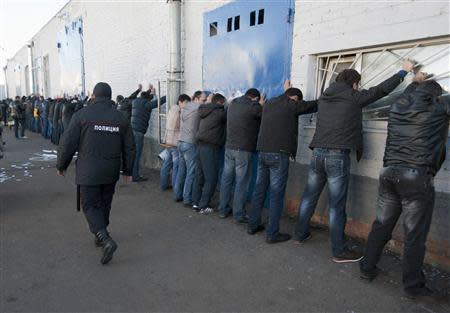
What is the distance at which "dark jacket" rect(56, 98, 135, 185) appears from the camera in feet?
13.1

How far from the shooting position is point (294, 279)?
144 inches

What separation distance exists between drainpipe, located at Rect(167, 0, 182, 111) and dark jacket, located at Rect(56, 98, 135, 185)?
3926 millimetres

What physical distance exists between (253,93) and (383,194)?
2226 millimetres

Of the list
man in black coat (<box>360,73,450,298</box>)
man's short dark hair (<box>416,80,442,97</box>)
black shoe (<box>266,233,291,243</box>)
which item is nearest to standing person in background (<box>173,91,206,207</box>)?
black shoe (<box>266,233,291,243</box>)

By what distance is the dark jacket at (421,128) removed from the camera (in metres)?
3.13

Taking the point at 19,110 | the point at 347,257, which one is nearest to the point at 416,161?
the point at 347,257

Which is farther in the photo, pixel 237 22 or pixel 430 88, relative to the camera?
pixel 237 22

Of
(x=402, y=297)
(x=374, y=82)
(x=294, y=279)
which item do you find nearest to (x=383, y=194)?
(x=402, y=297)

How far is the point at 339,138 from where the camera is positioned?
391cm

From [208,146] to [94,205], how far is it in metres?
2.09

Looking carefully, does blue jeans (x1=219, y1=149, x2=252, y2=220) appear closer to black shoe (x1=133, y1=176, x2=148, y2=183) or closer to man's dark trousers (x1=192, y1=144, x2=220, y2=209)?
man's dark trousers (x1=192, y1=144, x2=220, y2=209)

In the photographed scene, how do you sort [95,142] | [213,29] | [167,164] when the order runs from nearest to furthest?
[95,142]
[213,29]
[167,164]

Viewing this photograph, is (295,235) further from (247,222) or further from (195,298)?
(195,298)

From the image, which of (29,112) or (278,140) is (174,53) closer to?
(278,140)
